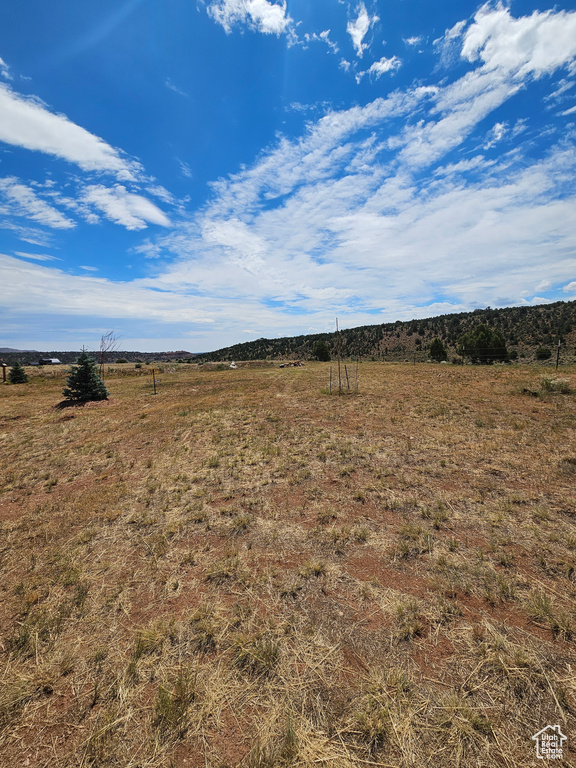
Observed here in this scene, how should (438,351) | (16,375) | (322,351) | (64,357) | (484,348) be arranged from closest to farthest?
1. (16,375)
2. (484,348)
3. (438,351)
4. (322,351)
5. (64,357)

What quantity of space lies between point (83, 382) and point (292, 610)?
782 inches

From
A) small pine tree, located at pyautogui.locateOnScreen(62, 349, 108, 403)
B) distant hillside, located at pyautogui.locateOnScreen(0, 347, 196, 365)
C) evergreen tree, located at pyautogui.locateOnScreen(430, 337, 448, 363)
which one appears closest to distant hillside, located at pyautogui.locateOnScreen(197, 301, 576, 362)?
evergreen tree, located at pyautogui.locateOnScreen(430, 337, 448, 363)

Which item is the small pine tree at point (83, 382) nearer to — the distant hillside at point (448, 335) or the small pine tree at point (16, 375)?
the small pine tree at point (16, 375)

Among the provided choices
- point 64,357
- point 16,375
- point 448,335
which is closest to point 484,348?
point 448,335

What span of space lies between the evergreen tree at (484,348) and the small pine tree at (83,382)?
42.9 meters

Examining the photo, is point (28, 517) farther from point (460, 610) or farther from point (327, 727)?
point (460, 610)

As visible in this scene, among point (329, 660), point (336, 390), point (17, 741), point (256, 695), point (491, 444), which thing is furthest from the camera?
point (336, 390)

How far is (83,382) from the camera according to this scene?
1816 cm

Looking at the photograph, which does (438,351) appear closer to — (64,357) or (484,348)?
(484,348)

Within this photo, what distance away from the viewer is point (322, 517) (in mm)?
5605

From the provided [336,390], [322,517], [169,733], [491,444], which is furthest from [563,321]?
[169,733]

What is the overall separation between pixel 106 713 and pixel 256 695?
135 centimetres

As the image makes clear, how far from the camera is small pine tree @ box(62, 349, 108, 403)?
1802 centimetres

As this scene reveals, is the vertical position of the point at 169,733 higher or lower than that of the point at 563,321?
lower
